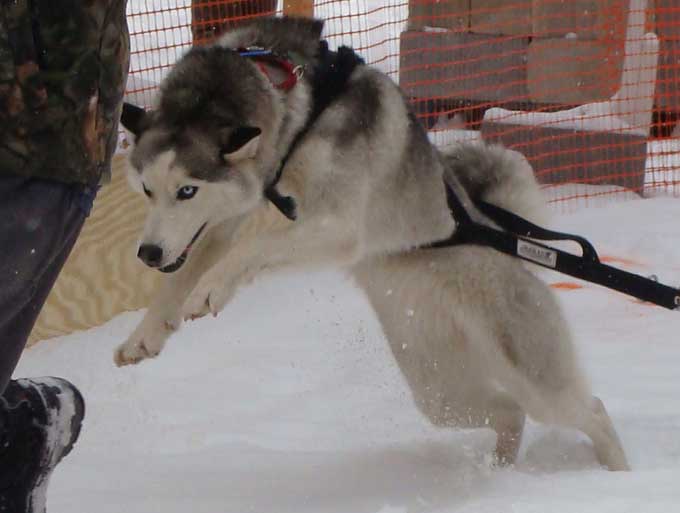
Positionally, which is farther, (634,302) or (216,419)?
(634,302)

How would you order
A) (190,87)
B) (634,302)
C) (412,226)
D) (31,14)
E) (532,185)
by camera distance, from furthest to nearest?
(634,302) → (532,185) → (412,226) → (190,87) → (31,14)

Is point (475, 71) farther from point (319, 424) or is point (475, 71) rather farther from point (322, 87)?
point (322, 87)

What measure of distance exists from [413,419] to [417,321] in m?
0.46

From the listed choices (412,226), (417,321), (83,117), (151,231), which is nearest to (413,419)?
(417,321)

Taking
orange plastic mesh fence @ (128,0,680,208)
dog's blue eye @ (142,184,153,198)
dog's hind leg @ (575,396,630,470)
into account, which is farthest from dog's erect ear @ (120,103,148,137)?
orange plastic mesh fence @ (128,0,680,208)

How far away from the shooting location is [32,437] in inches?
91.4

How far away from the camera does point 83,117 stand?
76.8 inches

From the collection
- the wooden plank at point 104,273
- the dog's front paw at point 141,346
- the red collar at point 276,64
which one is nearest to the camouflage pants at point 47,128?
the dog's front paw at point 141,346

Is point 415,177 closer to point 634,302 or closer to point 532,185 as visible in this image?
point 532,185

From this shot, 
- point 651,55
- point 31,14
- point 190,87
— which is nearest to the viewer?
point 31,14

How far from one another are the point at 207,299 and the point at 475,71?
495 centimetres

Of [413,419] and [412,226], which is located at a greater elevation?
[412,226]

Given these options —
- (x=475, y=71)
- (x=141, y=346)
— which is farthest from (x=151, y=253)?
(x=475, y=71)

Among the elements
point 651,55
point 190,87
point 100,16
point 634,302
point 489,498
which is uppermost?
point 100,16
